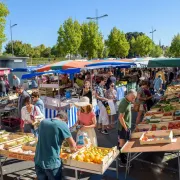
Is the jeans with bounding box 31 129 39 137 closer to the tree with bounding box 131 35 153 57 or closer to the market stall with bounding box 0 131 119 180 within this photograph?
the market stall with bounding box 0 131 119 180

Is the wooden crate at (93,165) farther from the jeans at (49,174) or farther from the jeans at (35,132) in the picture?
the jeans at (35,132)

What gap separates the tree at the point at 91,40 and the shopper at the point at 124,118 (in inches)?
1286

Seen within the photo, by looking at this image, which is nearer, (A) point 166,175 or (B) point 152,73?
(A) point 166,175

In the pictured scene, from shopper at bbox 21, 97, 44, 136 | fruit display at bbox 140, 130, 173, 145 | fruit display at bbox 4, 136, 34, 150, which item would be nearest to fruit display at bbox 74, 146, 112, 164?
fruit display at bbox 140, 130, 173, 145

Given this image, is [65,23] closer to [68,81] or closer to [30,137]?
[68,81]

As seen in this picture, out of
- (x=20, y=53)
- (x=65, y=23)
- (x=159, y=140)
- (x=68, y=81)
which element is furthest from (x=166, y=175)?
(x=20, y=53)

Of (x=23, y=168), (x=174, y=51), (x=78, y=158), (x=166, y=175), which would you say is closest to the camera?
(x=78, y=158)

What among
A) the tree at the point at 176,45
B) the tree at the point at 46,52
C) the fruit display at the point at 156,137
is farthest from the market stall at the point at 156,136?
the tree at the point at 46,52

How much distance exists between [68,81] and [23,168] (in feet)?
35.4

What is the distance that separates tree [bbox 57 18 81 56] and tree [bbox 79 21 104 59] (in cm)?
207

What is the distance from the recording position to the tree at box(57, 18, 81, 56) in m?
34.8

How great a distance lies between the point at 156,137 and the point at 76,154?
66.5 inches

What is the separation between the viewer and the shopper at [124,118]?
5098mm

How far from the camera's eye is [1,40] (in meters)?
19.5
